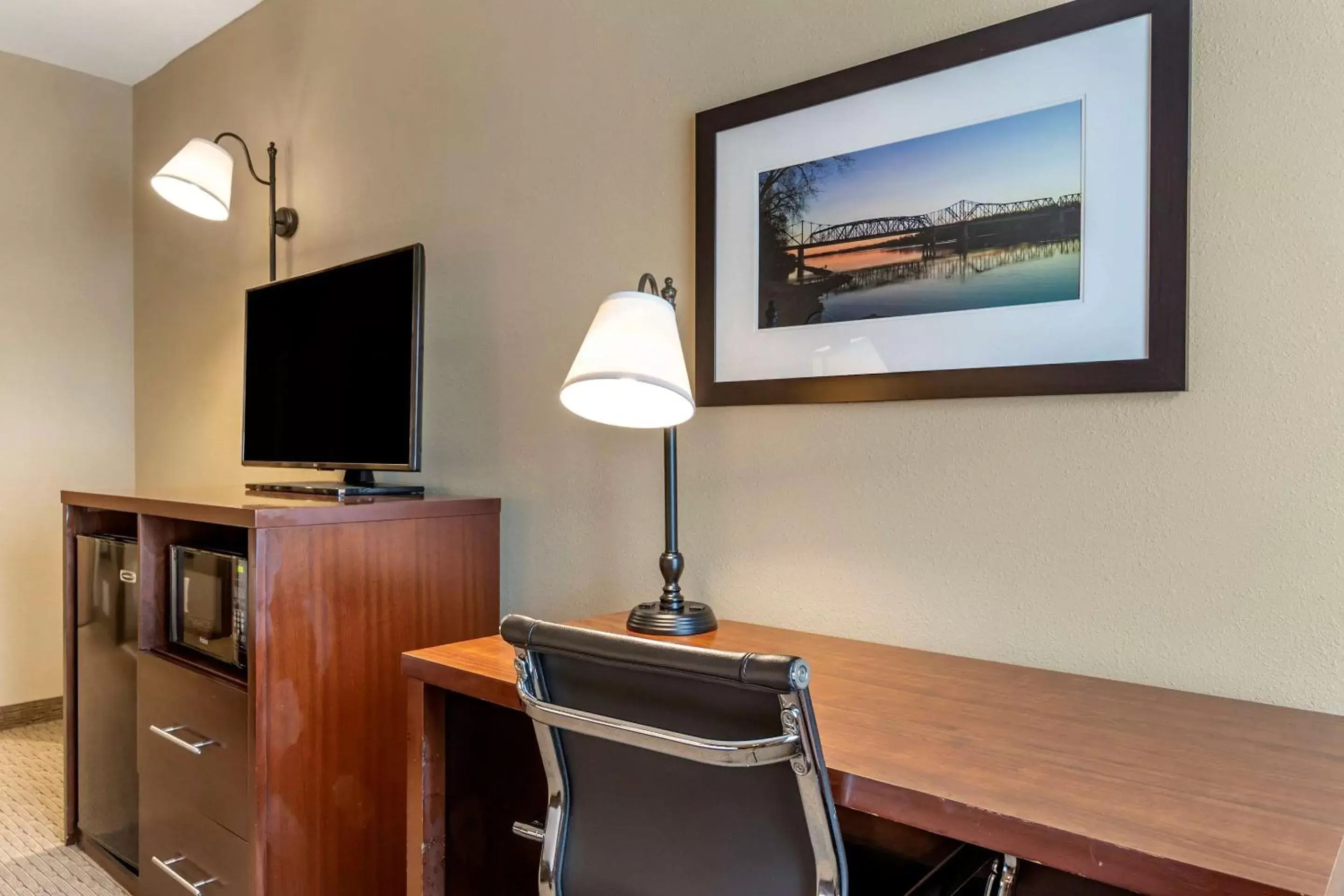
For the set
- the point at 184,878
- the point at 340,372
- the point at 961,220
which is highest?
the point at 961,220

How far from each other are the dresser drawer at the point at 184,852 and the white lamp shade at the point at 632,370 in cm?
109

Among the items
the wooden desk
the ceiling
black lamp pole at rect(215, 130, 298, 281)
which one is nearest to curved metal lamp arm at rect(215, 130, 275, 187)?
black lamp pole at rect(215, 130, 298, 281)

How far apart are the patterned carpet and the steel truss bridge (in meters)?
2.20

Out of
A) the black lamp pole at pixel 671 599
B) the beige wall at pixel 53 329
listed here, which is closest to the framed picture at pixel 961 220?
the black lamp pole at pixel 671 599

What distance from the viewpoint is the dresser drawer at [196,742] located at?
5.59 feet

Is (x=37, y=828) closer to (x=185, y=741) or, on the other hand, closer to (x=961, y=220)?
(x=185, y=741)

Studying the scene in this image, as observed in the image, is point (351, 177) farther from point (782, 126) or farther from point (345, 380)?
point (782, 126)

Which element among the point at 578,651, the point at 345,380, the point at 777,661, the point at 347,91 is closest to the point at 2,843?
the point at 345,380

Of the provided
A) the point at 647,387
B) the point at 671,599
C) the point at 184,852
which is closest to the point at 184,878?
the point at 184,852

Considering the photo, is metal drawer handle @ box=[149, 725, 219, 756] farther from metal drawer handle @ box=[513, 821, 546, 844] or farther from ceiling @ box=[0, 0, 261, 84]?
ceiling @ box=[0, 0, 261, 84]

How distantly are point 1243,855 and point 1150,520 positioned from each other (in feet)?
1.99

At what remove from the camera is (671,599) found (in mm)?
1504

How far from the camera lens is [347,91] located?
8.35 feet

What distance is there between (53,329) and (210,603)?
7.42 feet
